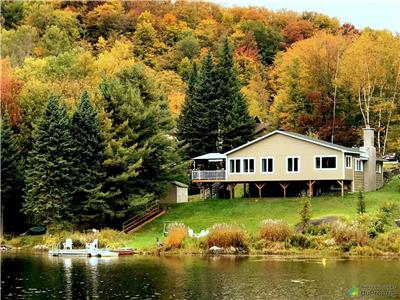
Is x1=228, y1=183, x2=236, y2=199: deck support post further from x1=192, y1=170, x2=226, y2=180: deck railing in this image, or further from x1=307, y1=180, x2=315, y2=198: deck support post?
x1=307, y1=180, x2=315, y2=198: deck support post

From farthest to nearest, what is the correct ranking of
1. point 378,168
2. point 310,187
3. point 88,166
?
point 378,168 < point 310,187 < point 88,166

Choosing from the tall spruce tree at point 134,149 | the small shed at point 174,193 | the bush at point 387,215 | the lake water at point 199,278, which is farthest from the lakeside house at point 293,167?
the lake water at point 199,278

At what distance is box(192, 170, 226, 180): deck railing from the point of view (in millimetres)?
66562

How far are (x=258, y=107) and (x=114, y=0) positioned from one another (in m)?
54.7

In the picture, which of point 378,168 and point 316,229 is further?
point 378,168

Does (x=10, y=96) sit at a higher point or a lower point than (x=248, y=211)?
higher

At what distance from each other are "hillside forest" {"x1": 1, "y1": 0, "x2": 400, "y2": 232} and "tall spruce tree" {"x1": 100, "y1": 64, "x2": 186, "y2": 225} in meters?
0.10

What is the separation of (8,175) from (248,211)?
60.0ft

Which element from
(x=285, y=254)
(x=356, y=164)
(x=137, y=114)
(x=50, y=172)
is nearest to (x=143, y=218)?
(x=137, y=114)

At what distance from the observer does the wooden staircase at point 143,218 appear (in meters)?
60.3

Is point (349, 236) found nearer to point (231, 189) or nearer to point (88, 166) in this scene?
point (231, 189)

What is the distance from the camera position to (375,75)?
240 ft

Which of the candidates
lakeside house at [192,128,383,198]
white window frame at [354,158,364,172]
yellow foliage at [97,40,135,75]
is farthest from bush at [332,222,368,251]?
yellow foliage at [97,40,135,75]

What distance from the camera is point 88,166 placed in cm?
5991
